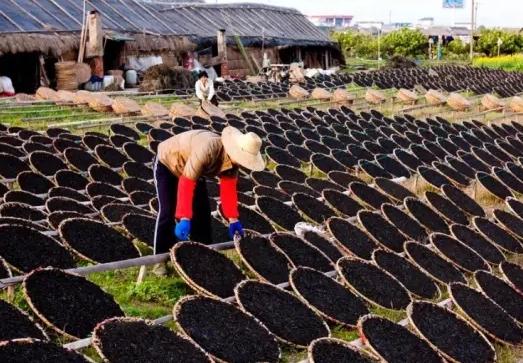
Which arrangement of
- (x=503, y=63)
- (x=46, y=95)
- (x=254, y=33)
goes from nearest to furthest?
(x=46, y=95), (x=254, y=33), (x=503, y=63)

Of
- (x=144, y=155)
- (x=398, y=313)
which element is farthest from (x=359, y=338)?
Answer: (x=144, y=155)

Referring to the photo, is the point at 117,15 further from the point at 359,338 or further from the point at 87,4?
the point at 359,338

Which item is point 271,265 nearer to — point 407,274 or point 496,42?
point 407,274

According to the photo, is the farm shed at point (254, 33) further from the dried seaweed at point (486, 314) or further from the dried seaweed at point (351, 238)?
the dried seaweed at point (486, 314)

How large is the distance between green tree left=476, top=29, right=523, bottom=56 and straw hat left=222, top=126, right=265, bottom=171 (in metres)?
54.1

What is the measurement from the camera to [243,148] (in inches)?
200

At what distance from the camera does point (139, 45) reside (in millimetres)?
26797

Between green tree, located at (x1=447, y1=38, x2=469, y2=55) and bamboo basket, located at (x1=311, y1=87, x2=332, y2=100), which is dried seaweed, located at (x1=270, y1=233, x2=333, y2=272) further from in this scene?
green tree, located at (x1=447, y1=38, x2=469, y2=55)

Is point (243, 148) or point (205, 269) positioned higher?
point (243, 148)

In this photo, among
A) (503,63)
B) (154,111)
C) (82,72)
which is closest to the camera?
(154,111)

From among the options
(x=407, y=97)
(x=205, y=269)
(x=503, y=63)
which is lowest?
(x=503, y=63)

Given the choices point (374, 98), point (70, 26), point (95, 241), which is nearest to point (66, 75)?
point (70, 26)

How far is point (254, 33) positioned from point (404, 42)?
981 inches

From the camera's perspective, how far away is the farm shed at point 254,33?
33.2 meters
